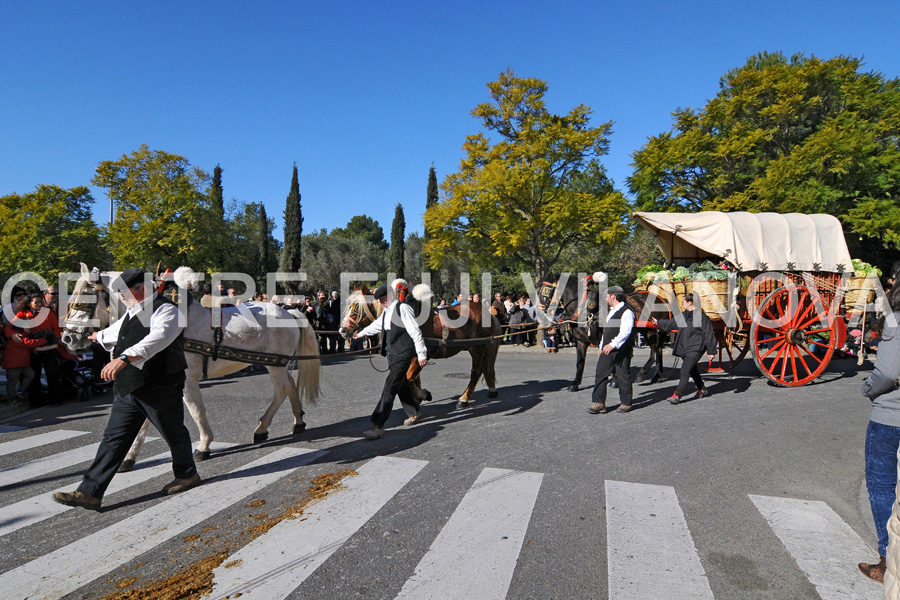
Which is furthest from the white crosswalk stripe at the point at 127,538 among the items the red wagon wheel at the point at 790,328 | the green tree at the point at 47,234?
the green tree at the point at 47,234

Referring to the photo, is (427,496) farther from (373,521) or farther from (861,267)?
(861,267)

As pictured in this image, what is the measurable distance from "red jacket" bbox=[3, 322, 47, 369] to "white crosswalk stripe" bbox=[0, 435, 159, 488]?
3.36 meters

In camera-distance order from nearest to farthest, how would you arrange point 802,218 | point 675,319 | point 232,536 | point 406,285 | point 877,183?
1. point 232,536
2. point 406,285
3. point 675,319
4. point 802,218
5. point 877,183

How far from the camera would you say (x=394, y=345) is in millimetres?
6047

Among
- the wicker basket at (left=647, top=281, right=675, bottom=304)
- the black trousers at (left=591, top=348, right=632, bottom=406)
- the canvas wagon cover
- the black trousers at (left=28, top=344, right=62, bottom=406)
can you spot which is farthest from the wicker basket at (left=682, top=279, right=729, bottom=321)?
the black trousers at (left=28, top=344, right=62, bottom=406)

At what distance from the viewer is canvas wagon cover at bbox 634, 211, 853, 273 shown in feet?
29.0

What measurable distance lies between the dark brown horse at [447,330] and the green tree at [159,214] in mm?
26251

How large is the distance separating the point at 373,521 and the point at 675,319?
6964 millimetres

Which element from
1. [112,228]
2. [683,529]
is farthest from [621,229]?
[112,228]

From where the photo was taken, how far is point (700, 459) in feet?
16.7

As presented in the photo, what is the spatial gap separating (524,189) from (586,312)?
977 centimetres

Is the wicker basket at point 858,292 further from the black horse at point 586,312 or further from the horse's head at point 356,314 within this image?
the horse's head at point 356,314

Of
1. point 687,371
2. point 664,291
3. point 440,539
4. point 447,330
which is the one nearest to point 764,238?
point 664,291

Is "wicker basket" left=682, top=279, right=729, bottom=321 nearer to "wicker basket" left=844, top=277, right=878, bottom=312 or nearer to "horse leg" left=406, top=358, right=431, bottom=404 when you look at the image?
"wicker basket" left=844, top=277, right=878, bottom=312
